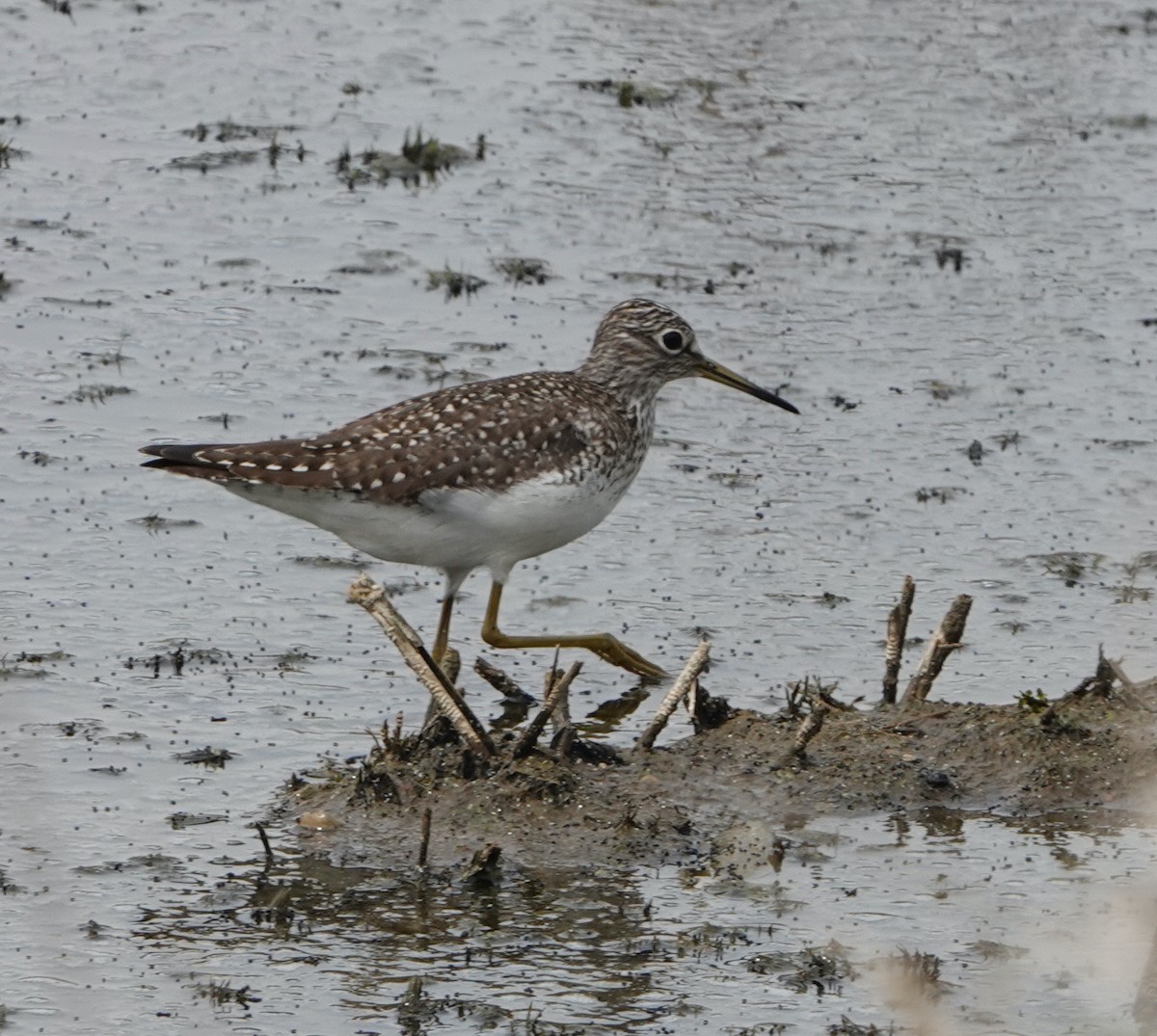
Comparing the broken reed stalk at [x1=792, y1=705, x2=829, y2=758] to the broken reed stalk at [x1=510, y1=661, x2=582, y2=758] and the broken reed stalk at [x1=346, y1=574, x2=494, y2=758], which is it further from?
the broken reed stalk at [x1=346, y1=574, x2=494, y2=758]

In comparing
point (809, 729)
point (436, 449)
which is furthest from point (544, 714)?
point (436, 449)

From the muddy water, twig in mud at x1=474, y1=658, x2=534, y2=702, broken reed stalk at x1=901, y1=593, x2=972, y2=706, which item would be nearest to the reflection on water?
the muddy water

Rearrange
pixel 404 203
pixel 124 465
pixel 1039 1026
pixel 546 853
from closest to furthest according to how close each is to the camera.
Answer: pixel 1039 1026, pixel 546 853, pixel 124 465, pixel 404 203

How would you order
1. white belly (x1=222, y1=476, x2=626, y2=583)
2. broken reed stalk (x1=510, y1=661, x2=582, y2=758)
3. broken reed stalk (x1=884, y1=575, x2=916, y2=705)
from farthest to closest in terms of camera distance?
white belly (x1=222, y1=476, x2=626, y2=583) → broken reed stalk (x1=884, y1=575, x2=916, y2=705) → broken reed stalk (x1=510, y1=661, x2=582, y2=758)

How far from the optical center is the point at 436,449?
9297 millimetres

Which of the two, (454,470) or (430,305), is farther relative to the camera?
(430,305)

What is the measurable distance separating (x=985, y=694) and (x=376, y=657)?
2572 mm

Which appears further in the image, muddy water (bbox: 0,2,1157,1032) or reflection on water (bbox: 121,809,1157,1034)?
muddy water (bbox: 0,2,1157,1032)

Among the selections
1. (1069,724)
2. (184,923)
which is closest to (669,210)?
(1069,724)

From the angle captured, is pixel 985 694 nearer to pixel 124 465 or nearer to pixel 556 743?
pixel 556 743

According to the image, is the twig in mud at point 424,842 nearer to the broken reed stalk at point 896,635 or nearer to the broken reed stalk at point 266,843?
the broken reed stalk at point 266,843

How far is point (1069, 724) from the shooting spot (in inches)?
345

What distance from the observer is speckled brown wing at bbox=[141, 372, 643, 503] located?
9094mm

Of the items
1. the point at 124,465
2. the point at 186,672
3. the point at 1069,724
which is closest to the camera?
the point at 1069,724
